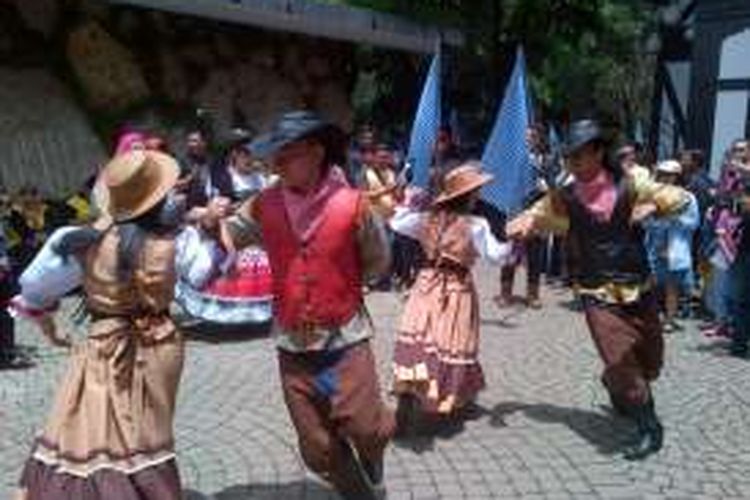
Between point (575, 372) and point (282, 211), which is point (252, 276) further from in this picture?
point (282, 211)

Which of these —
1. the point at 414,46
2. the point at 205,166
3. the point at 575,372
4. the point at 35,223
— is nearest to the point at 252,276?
the point at 205,166

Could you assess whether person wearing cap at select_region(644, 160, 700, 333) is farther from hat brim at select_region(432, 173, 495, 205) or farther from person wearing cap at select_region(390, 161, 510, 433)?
hat brim at select_region(432, 173, 495, 205)

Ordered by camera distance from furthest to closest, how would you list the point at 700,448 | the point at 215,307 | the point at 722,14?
1. the point at 722,14
2. the point at 215,307
3. the point at 700,448

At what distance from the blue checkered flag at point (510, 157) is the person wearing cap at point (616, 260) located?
1.48 metres

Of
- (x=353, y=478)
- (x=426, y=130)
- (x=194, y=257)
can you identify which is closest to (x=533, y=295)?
→ (x=426, y=130)

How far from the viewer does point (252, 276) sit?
10.8 m

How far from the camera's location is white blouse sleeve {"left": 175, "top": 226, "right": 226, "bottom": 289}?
17.3 ft

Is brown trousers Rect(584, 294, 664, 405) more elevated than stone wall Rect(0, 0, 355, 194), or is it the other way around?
stone wall Rect(0, 0, 355, 194)

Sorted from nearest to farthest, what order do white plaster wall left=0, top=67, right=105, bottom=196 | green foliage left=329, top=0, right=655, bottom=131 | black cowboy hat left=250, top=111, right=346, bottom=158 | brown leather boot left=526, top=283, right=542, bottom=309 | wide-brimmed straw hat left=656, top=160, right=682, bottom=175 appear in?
black cowboy hat left=250, top=111, right=346, bottom=158 → wide-brimmed straw hat left=656, top=160, right=682, bottom=175 → white plaster wall left=0, top=67, right=105, bottom=196 → brown leather boot left=526, top=283, right=542, bottom=309 → green foliage left=329, top=0, right=655, bottom=131

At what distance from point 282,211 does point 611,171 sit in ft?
7.34

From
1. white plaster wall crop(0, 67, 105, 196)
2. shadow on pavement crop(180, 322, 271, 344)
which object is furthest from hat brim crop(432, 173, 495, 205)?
white plaster wall crop(0, 67, 105, 196)

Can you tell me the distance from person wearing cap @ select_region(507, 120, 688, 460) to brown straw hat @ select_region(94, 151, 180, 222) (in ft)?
9.15

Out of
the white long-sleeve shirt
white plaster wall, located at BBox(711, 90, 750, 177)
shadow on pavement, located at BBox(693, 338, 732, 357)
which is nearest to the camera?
the white long-sleeve shirt

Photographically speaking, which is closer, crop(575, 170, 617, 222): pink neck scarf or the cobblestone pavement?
the cobblestone pavement
